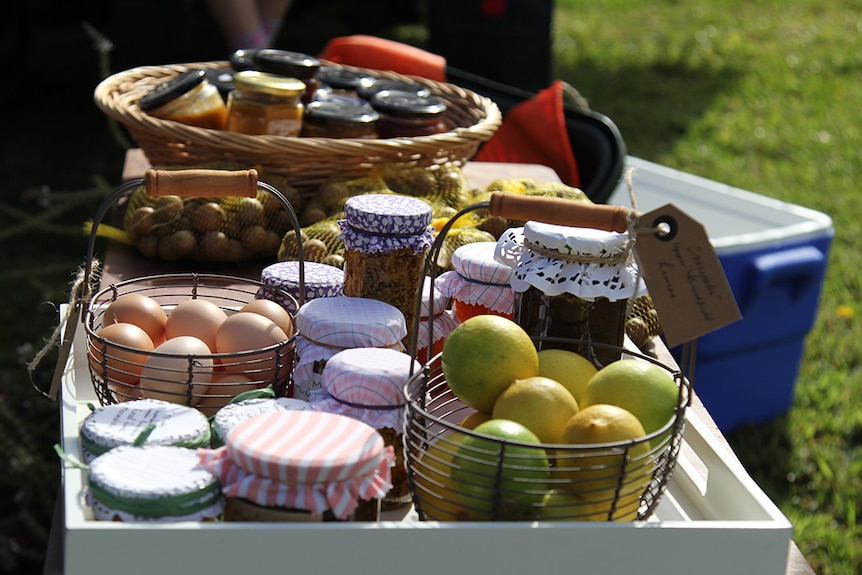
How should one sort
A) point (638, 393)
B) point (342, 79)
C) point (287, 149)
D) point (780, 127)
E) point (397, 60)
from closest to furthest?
point (638, 393) → point (287, 149) → point (342, 79) → point (397, 60) → point (780, 127)

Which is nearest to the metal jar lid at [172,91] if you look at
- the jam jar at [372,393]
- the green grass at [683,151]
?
the green grass at [683,151]

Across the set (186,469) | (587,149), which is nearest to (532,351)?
(186,469)

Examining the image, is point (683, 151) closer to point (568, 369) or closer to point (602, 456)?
point (568, 369)

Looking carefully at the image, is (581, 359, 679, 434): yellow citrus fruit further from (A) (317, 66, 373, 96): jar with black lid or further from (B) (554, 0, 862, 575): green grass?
(B) (554, 0, 862, 575): green grass

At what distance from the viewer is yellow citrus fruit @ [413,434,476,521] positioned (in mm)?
818

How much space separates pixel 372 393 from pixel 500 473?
0.16 meters

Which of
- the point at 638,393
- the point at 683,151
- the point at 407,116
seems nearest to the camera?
the point at 638,393

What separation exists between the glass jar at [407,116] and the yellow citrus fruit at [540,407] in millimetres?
1007

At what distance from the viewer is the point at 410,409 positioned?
85cm

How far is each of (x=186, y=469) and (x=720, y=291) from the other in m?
0.45

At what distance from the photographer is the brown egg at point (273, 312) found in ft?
3.45

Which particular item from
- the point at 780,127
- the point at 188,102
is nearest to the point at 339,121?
the point at 188,102

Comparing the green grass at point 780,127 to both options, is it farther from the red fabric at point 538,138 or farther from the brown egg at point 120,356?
the brown egg at point 120,356

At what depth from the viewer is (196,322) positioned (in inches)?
41.0
